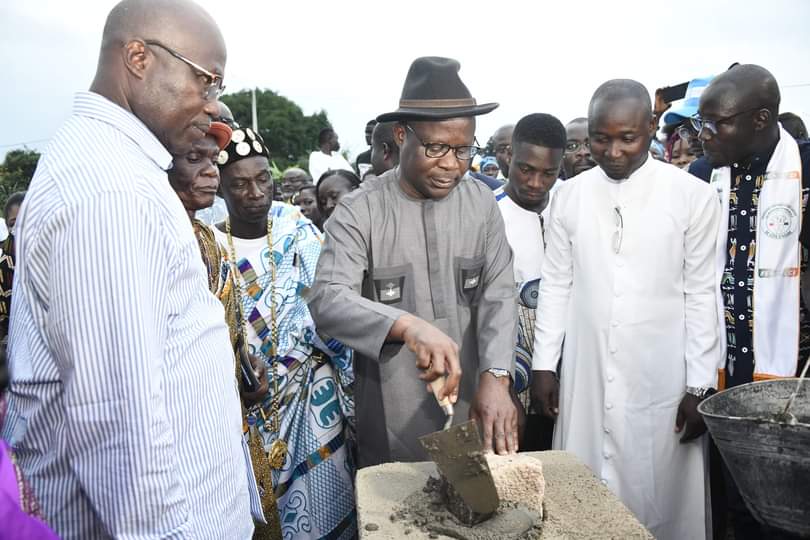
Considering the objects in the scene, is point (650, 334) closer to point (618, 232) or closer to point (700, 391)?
point (700, 391)

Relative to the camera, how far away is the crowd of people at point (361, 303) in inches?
50.1

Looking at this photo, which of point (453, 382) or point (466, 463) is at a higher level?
point (453, 382)

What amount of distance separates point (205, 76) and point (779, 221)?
8.21 feet

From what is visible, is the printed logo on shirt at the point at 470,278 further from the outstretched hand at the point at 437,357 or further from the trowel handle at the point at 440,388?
the trowel handle at the point at 440,388

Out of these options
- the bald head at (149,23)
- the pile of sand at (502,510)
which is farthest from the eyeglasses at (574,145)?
the bald head at (149,23)

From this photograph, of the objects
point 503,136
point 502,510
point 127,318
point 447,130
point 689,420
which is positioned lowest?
point 689,420

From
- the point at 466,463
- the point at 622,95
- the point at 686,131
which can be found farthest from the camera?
the point at 686,131

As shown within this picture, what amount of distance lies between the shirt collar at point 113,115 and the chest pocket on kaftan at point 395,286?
1.15 m

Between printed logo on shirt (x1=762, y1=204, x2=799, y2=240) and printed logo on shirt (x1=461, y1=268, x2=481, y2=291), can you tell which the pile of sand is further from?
printed logo on shirt (x1=762, y1=204, x2=799, y2=240)

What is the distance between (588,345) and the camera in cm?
297

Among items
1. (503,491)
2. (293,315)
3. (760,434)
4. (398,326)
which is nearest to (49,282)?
(398,326)

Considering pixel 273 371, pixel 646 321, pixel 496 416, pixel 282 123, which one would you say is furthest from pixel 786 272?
pixel 282 123

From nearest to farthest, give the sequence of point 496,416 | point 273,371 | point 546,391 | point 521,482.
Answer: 1. point 521,482
2. point 496,416
3. point 546,391
4. point 273,371

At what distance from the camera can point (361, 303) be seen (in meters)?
2.19
